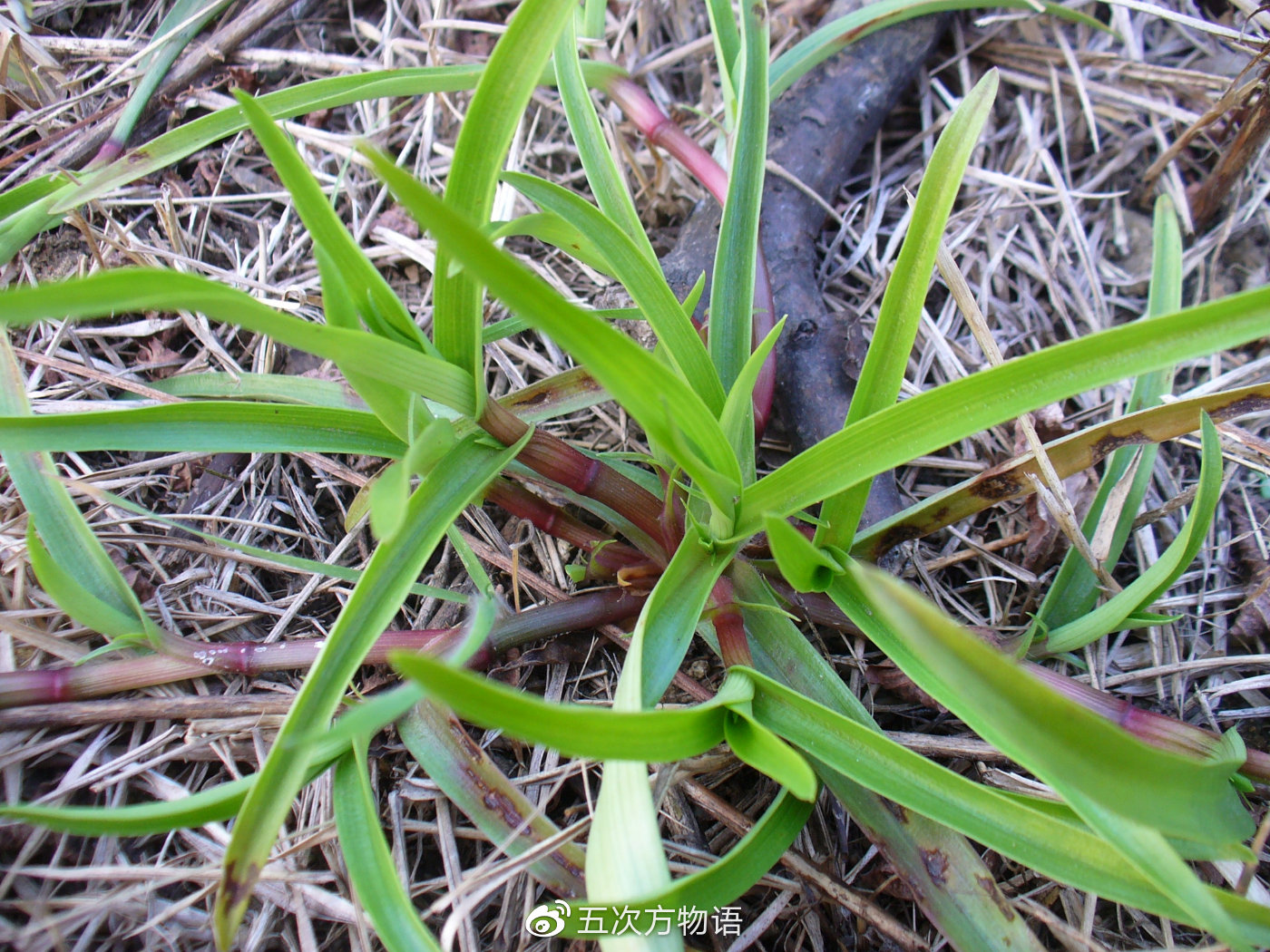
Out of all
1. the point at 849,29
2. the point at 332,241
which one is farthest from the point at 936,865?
the point at 849,29

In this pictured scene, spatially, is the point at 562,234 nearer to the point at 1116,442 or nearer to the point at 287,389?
the point at 287,389

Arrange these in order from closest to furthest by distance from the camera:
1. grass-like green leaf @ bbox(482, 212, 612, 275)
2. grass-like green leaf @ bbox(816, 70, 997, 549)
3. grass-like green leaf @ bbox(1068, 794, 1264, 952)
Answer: grass-like green leaf @ bbox(1068, 794, 1264, 952) → grass-like green leaf @ bbox(816, 70, 997, 549) → grass-like green leaf @ bbox(482, 212, 612, 275)

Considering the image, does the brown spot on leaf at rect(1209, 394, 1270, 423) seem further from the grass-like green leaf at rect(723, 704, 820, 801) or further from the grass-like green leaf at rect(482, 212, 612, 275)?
the grass-like green leaf at rect(482, 212, 612, 275)

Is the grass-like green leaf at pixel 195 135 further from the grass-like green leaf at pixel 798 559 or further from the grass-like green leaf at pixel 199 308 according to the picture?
the grass-like green leaf at pixel 798 559

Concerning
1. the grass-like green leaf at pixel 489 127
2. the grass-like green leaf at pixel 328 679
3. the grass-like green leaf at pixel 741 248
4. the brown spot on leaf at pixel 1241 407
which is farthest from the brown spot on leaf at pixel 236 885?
the brown spot on leaf at pixel 1241 407

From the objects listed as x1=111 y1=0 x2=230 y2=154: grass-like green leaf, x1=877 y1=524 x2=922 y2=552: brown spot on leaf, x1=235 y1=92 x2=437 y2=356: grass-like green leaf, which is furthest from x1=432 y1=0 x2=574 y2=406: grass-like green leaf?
x1=111 y1=0 x2=230 y2=154: grass-like green leaf

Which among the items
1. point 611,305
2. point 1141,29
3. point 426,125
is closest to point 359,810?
point 611,305

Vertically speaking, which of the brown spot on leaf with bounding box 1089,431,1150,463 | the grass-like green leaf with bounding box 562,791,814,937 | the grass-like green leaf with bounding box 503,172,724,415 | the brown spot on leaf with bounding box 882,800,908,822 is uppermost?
the grass-like green leaf with bounding box 503,172,724,415
